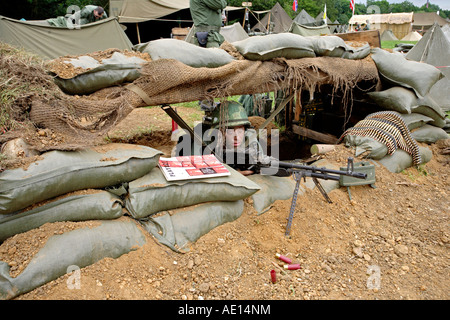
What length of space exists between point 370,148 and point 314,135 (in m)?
1.77

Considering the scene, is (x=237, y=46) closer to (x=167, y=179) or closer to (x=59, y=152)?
(x=167, y=179)

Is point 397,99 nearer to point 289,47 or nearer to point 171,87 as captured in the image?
point 289,47

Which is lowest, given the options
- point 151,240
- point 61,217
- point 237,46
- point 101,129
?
point 151,240

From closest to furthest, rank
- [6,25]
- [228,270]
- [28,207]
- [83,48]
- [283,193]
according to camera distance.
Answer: [28,207], [228,270], [283,193], [6,25], [83,48]

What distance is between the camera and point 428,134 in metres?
5.49

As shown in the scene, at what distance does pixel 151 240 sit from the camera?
282 centimetres

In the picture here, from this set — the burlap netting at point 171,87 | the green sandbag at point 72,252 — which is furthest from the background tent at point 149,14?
the green sandbag at point 72,252

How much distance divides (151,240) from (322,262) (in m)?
1.64

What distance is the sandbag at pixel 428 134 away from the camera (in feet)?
17.9

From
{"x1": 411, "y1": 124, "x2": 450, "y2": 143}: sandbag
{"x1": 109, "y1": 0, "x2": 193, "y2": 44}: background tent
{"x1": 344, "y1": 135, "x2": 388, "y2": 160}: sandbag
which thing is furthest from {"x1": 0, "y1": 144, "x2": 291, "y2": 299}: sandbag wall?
{"x1": 109, "y1": 0, "x2": 193, "y2": 44}: background tent

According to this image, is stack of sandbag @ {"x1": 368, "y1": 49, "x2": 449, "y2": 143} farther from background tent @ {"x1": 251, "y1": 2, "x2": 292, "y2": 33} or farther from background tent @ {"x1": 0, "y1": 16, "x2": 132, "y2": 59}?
background tent @ {"x1": 251, "y1": 2, "x2": 292, "y2": 33}

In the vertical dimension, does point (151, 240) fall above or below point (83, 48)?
below
